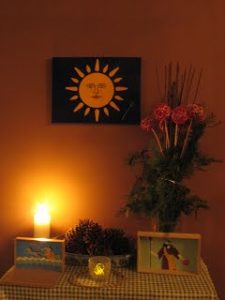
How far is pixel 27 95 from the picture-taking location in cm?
206

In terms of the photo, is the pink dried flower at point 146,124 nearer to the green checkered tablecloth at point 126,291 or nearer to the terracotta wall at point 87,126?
the terracotta wall at point 87,126

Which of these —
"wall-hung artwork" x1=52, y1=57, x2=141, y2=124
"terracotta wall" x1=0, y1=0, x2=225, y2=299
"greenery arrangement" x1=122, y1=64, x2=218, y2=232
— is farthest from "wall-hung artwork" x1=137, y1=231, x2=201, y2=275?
"wall-hung artwork" x1=52, y1=57, x2=141, y2=124

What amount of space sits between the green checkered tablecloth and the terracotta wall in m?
0.45

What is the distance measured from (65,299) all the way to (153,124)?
3.08ft

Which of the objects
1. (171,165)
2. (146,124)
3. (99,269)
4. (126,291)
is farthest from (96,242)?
(146,124)

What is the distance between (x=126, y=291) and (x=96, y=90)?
40.9 inches

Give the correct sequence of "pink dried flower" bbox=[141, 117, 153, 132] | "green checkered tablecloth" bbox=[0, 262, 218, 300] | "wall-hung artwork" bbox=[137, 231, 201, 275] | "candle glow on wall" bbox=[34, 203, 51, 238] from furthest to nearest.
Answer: "candle glow on wall" bbox=[34, 203, 51, 238] < "pink dried flower" bbox=[141, 117, 153, 132] < "wall-hung artwork" bbox=[137, 231, 201, 275] < "green checkered tablecloth" bbox=[0, 262, 218, 300]

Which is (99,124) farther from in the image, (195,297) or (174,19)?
(195,297)

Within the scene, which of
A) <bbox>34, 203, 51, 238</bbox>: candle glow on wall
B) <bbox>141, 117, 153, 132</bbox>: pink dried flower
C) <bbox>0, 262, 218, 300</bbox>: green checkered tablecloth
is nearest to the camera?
<bbox>0, 262, 218, 300</bbox>: green checkered tablecloth

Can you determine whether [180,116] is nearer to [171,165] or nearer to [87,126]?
[171,165]

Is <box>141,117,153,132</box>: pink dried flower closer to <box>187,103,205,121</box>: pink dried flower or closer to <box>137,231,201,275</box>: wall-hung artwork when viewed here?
<box>187,103,205,121</box>: pink dried flower

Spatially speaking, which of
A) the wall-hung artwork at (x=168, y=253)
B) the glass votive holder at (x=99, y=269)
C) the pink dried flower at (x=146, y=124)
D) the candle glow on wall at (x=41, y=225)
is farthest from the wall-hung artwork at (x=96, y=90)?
the glass votive holder at (x=99, y=269)

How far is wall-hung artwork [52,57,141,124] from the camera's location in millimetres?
2006

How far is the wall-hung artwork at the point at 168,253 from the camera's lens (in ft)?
5.57
